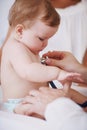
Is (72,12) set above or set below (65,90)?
above

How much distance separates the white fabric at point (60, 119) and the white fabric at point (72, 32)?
0.46 ft

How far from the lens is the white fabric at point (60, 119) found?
30.1 inches

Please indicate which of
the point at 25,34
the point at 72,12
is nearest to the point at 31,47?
the point at 25,34

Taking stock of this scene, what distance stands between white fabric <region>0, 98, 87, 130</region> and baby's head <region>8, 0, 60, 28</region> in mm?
193

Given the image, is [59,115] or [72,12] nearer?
[59,115]

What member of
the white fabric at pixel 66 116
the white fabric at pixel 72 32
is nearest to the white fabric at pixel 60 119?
the white fabric at pixel 66 116

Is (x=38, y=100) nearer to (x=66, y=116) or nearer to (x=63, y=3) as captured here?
(x=66, y=116)

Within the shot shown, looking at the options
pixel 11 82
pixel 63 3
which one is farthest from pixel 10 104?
pixel 63 3

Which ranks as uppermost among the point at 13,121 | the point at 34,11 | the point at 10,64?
the point at 34,11

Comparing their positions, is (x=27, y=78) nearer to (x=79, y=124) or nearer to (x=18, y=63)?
(x=18, y=63)

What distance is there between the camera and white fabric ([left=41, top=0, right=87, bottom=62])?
0.86 metres

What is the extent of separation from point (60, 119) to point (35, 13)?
0.84 feet

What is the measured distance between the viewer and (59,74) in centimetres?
81

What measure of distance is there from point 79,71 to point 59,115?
128mm
